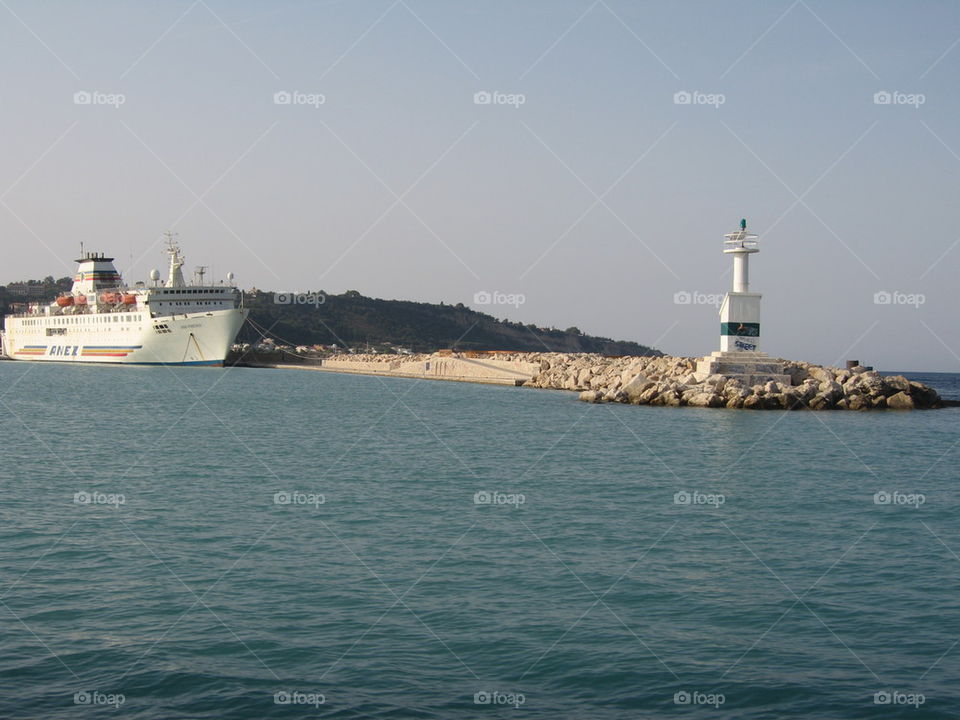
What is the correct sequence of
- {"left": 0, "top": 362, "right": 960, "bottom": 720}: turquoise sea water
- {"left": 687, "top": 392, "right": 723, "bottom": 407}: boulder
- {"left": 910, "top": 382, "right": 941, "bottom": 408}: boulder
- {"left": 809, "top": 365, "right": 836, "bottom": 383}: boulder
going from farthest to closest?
1. {"left": 910, "top": 382, "right": 941, "bottom": 408}: boulder
2. {"left": 809, "top": 365, "right": 836, "bottom": 383}: boulder
3. {"left": 687, "top": 392, "right": 723, "bottom": 407}: boulder
4. {"left": 0, "top": 362, "right": 960, "bottom": 720}: turquoise sea water

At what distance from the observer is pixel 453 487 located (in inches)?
702

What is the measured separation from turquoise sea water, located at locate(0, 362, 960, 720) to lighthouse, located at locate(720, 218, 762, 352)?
60.8ft

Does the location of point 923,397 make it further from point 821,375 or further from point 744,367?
point 744,367

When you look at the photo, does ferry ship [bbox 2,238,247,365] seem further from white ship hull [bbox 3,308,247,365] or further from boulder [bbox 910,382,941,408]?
boulder [bbox 910,382,941,408]

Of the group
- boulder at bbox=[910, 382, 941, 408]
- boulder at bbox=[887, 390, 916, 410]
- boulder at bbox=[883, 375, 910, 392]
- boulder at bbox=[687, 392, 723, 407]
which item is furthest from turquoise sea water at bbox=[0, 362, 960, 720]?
boulder at bbox=[910, 382, 941, 408]

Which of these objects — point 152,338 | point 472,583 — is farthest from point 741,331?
point 152,338

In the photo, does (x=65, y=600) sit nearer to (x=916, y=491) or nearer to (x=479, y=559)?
(x=479, y=559)

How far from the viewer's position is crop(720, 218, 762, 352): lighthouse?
41688 millimetres

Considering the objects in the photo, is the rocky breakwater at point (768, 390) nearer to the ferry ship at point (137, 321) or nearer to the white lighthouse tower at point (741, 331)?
the white lighthouse tower at point (741, 331)

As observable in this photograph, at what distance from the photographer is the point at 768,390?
40062mm

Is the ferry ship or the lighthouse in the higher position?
the ferry ship

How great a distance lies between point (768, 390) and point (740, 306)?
419cm

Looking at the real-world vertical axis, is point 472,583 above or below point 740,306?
below

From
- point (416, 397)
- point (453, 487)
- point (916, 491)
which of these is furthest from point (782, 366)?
point (453, 487)
